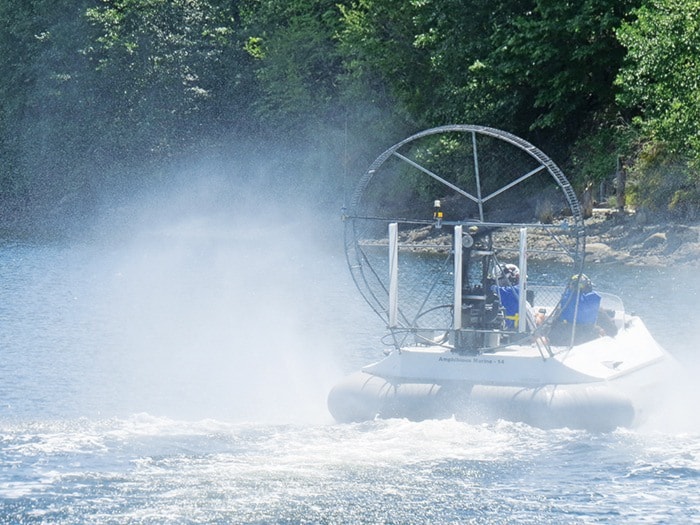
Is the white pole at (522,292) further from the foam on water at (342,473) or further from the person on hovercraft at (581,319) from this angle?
the foam on water at (342,473)

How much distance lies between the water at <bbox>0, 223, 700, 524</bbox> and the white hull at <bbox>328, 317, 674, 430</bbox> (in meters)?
0.25

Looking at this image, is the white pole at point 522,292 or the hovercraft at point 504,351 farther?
the white pole at point 522,292

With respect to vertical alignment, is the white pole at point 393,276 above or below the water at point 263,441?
above

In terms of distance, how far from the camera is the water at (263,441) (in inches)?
561

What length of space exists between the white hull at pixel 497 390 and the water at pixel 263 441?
250mm

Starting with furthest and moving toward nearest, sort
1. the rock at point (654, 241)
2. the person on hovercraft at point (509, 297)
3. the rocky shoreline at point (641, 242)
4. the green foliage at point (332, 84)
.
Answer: the green foliage at point (332, 84) → the rock at point (654, 241) → the rocky shoreline at point (641, 242) → the person on hovercraft at point (509, 297)

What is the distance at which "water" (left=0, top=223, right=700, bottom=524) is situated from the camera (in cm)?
1424

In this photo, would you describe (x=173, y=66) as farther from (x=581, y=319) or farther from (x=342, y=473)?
(x=342, y=473)

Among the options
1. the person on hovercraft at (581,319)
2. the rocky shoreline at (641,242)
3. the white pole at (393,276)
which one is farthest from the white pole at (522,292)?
the rocky shoreline at (641,242)

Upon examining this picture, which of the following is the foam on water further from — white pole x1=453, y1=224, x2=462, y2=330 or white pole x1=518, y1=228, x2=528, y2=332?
white pole x1=518, y1=228, x2=528, y2=332

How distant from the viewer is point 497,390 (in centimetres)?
1750

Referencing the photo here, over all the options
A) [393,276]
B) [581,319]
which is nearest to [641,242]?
[581,319]

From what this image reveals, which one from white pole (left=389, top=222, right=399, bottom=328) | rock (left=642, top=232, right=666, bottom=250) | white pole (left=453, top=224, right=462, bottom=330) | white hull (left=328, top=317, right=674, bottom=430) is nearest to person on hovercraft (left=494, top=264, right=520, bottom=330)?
white hull (left=328, top=317, right=674, bottom=430)

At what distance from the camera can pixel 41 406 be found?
803 inches
